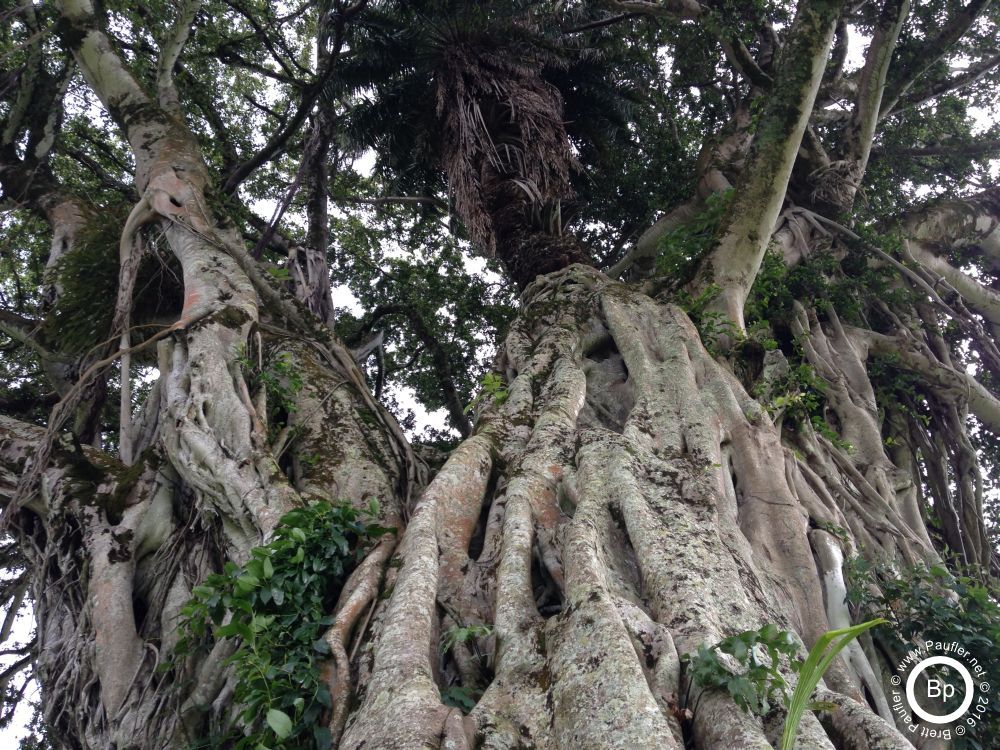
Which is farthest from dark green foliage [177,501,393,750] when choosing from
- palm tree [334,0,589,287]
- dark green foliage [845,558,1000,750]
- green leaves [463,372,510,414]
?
palm tree [334,0,589,287]

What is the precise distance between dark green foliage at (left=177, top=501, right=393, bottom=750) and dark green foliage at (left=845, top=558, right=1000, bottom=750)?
89.9 inches

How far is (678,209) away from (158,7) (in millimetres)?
6244

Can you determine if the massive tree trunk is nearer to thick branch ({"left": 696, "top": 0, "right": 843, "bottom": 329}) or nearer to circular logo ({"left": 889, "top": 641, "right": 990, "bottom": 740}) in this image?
thick branch ({"left": 696, "top": 0, "right": 843, "bottom": 329})

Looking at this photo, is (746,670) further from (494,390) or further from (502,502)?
(494,390)

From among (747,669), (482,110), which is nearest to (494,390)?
(747,669)

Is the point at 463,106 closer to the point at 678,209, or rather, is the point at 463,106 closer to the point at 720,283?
the point at 678,209

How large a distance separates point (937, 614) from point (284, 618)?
111 inches

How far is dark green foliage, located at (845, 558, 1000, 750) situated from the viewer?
3.03 meters

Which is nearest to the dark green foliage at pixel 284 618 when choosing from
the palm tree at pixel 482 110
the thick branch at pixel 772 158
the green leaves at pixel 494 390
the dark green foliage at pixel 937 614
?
the green leaves at pixel 494 390

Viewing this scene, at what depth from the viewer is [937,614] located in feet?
10.5

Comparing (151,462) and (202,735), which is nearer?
(202,735)

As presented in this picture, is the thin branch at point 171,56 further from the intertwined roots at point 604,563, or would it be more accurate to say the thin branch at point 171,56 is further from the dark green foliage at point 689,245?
the dark green foliage at point 689,245

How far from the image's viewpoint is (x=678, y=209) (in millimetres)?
8312

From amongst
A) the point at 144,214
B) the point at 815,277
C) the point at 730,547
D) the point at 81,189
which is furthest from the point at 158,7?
the point at 730,547
